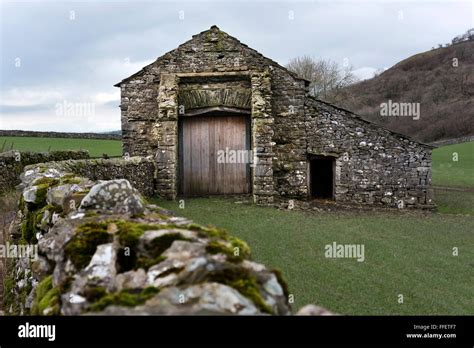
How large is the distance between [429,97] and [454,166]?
88.4 feet

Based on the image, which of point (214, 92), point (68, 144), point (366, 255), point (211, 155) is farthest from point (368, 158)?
point (68, 144)

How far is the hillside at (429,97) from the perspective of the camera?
44500 millimetres

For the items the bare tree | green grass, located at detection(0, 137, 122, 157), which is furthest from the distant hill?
the bare tree

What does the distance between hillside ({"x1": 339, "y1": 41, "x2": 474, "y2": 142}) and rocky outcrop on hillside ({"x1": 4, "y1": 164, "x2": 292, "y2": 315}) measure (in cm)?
3755

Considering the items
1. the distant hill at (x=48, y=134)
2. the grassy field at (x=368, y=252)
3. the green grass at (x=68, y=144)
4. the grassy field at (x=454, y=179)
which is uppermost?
the distant hill at (x=48, y=134)

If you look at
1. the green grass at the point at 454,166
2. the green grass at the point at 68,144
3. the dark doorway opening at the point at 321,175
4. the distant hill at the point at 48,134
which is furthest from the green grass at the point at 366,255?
the distant hill at the point at 48,134

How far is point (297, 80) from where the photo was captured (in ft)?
52.3

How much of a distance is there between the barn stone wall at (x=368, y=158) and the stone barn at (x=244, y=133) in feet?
0.11

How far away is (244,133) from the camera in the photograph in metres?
16.0

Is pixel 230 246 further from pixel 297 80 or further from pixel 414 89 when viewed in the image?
pixel 414 89

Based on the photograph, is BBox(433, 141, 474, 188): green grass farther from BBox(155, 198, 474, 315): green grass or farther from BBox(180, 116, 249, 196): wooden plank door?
BBox(180, 116, 249, 196): wooden plank door

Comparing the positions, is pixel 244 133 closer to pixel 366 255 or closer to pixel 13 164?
pixel 13 164

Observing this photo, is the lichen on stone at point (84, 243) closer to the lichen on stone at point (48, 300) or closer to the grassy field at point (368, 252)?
the lichen on stone at point (48, 300)
